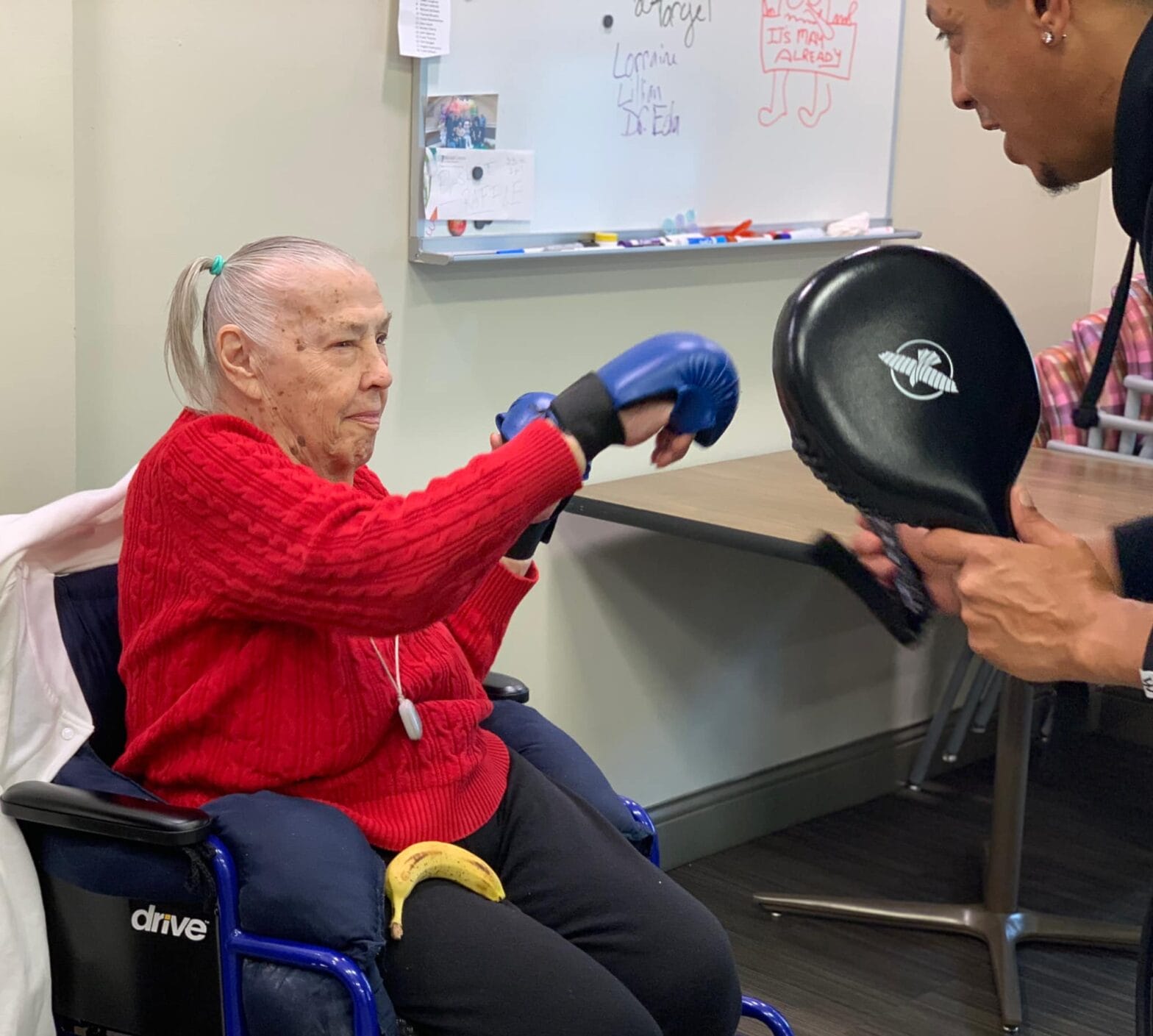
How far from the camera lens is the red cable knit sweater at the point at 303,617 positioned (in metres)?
1.55

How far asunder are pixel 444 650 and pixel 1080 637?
32.2 inches

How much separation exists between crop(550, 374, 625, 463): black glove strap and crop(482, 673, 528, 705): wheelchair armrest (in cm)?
49

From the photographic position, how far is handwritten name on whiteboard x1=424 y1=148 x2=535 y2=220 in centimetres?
242

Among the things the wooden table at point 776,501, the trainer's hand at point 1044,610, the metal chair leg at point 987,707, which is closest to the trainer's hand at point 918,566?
the trainer's hand at point 1044,610

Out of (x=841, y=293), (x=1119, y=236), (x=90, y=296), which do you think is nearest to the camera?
(x=841, y=293)

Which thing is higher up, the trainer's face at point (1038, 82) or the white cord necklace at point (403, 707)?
the trainer's face at point (1038, 82)

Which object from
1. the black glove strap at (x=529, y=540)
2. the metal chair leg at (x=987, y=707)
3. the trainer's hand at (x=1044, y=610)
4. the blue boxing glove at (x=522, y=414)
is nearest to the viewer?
the trainer's hand at (x=1044, y=610)

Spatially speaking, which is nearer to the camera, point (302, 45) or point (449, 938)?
point (449, 938)

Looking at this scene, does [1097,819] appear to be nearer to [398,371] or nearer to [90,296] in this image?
[398,371]

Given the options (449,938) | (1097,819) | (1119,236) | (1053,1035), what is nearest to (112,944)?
(449,938)

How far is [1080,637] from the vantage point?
123cm

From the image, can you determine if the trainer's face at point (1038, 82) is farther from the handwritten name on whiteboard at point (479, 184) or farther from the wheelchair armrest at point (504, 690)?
the handwritten name on whiteboard at point (479, 184)

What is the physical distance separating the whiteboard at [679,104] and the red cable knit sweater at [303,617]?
3.04 ft

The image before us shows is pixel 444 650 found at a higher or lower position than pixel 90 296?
lower
